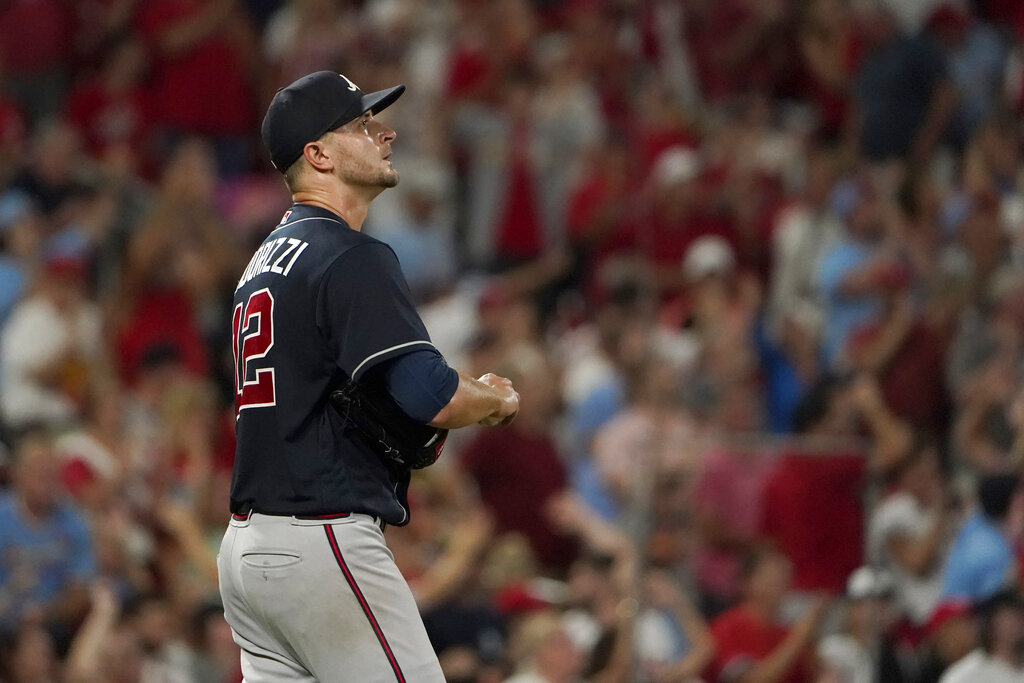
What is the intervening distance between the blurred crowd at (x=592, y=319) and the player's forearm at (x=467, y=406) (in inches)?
139

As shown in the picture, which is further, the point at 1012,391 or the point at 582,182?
the point at 582,182

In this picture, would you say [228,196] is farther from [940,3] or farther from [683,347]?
[940,3]

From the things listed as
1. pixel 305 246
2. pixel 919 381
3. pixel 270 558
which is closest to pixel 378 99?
pixel 305 246

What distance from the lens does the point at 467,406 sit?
3.50 metres

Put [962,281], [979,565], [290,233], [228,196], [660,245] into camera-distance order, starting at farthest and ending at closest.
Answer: [228,196] < [660,245] < [962,281] < [979,565] < [290,233]

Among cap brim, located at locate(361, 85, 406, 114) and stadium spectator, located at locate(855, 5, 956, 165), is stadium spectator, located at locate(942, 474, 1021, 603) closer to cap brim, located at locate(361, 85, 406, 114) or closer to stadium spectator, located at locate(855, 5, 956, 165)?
stadium spectator, located at locate(855, 5, 956, 165)

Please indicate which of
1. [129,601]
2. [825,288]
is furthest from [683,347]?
[129,601]

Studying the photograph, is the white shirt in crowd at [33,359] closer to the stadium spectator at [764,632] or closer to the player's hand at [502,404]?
the stadium spectator at [764,632]

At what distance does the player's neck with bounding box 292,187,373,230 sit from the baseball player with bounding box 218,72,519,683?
0.07 meters

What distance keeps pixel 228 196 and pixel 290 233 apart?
24.7 ft

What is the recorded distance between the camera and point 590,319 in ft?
34.4

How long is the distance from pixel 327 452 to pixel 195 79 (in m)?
8.16

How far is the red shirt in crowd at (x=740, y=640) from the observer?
23.3ft

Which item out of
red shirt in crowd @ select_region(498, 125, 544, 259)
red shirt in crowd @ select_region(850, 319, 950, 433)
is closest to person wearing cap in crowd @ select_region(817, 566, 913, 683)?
red shirt in crowd @ select_region(850, 319, 950, 433)
